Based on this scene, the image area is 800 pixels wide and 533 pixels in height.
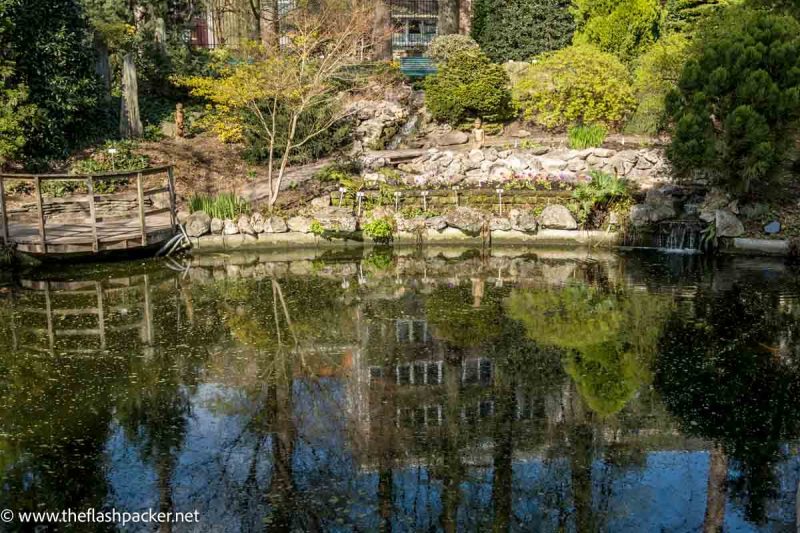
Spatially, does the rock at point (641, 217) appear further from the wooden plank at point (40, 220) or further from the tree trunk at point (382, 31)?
the wooden plank at point (40, 220)

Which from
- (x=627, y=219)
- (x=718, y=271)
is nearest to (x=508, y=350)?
(x=718, y=271)

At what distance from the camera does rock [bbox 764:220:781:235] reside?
52.2ft

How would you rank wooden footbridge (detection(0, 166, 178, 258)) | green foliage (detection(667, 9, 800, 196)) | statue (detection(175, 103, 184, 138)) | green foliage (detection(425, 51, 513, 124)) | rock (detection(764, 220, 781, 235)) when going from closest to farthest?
wooden footbridge (detection(0, 166, 178, 258)), green foliage (detection(667, 9, 800, 196)), rock (detection(764, 220, 781, 235)), green foliage (detection(425, 51, 513, 124)), statue (detection(175, 103, 184, 138))

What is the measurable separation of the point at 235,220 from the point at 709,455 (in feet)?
35.9

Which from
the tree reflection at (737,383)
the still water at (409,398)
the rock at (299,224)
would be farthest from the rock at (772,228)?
the rock at (299,224)

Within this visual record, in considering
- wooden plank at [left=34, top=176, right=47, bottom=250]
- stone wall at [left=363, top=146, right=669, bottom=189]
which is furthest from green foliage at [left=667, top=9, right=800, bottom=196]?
wooden plank at [left=34, top=176, right=47, bottom=250]

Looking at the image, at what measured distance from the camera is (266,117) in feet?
65.1

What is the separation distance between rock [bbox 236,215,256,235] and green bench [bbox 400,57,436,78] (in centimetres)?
927

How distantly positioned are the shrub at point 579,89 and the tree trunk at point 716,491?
1295cm

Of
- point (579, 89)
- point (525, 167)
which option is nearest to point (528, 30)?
point (579, 89)

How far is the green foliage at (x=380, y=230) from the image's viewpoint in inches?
661

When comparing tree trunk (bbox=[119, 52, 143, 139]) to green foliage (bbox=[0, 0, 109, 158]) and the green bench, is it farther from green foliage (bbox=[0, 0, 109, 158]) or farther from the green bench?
the green bench

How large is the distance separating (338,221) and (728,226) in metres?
7.37

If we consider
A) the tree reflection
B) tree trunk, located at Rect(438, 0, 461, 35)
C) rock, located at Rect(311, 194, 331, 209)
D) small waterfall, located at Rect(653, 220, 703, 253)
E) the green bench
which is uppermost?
→ tree trunk, located at Rect(438, 0, 461, 35)
